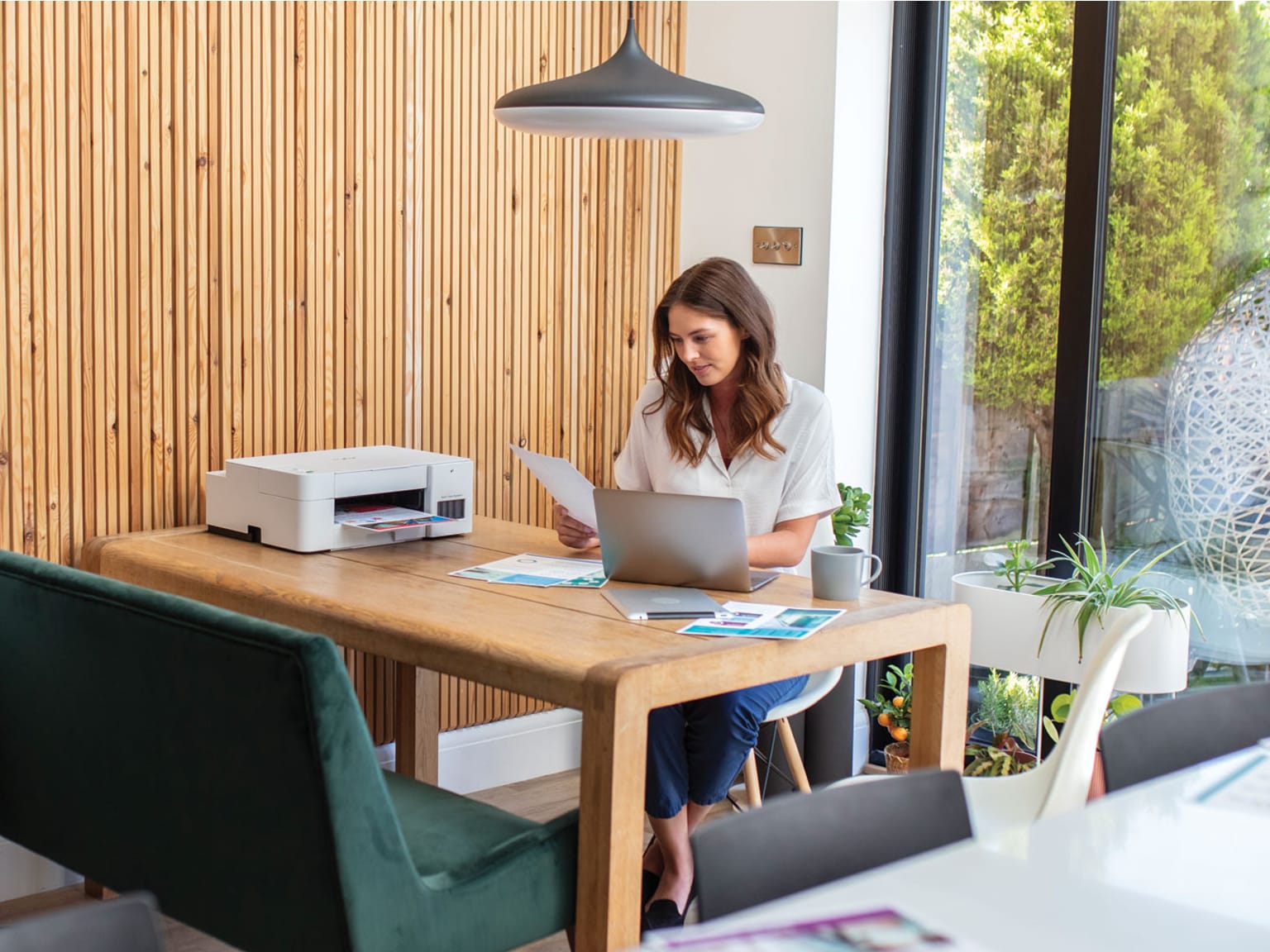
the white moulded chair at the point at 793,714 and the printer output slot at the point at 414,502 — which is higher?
the printer output slot at the point at 414,502

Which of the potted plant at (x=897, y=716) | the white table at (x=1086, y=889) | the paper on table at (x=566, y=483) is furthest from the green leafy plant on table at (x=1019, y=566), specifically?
the white table at (x=1086, y=889)

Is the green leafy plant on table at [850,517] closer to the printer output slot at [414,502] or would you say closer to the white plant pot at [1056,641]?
the white plant pot at [1056,641]

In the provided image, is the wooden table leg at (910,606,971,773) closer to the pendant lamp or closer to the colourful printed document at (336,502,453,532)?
the pendant lamp

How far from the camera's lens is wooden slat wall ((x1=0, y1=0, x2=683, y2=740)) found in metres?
3.01

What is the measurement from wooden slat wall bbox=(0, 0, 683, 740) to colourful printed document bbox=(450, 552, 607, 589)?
0.80 meters

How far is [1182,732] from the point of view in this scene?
1.72 metres

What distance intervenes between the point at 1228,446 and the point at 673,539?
57.4 inches

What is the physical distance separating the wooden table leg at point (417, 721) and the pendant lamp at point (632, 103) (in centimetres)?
149

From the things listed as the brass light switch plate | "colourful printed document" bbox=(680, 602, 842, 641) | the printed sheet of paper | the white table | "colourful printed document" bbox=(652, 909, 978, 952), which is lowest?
"colourful printed document" bbox=(680, 602, 842, 641)

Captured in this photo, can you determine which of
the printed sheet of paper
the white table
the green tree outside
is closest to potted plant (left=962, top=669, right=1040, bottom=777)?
the green tree outside

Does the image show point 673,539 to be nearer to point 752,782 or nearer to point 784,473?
point 784,473

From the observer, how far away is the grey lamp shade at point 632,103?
7.92 feet

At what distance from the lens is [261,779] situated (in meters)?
1.97

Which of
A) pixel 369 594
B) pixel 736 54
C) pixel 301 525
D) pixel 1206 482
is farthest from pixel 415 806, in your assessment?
pixel 736 54
